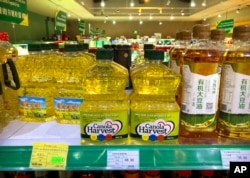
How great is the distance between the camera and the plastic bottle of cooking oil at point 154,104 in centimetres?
71

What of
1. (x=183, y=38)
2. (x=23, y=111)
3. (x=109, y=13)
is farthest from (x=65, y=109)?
(x=109, y=13)

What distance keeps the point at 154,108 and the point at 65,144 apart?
280 mm

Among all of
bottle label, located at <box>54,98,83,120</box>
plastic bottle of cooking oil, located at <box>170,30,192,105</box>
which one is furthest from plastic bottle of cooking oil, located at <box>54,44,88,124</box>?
plastic bottle of cooking oil, located at <box>170,30,192,105</box>

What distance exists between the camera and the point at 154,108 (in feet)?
2.37

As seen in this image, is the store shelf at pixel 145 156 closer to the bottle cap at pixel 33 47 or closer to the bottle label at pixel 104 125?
the bottle label at pixel 104 125

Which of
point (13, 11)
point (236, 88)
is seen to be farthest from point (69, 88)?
point (13, 11)

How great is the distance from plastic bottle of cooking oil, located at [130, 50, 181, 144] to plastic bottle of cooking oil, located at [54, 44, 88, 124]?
0.24 metres

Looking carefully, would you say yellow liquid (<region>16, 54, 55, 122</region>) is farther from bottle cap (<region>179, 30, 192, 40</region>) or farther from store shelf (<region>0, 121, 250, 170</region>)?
bottle cap (<region>179, 30, 192, 40</region>)

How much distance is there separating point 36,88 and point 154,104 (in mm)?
468

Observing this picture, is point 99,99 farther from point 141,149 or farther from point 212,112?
point 212,112

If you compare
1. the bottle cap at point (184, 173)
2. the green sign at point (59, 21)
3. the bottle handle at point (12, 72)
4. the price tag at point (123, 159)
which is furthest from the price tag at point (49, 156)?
the green sign at point (59, 21)

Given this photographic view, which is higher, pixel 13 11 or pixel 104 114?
pixel 13 11

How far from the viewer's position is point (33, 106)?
91 cm

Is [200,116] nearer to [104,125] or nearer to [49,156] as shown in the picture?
[104,125]
